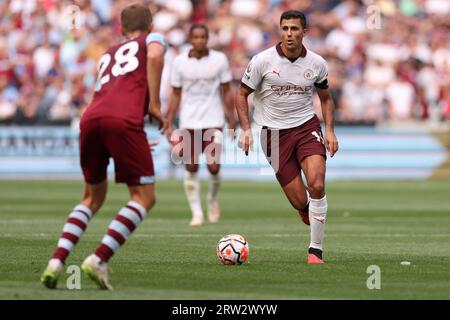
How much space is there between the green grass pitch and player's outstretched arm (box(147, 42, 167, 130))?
140 centimetres

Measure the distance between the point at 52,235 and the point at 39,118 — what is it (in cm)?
1349

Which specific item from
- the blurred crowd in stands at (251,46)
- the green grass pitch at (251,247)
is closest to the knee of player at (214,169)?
the green grass pitch at (251,247)

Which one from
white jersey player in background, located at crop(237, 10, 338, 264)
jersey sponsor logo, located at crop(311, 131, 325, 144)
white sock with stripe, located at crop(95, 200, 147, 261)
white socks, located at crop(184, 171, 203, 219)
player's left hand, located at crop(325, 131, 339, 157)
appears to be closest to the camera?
white sock with stripe, located at crop(95, 200, 147, 261)

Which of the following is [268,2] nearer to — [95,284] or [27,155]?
[27,155]

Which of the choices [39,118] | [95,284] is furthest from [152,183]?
[39,118]

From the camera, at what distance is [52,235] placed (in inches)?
A: 587

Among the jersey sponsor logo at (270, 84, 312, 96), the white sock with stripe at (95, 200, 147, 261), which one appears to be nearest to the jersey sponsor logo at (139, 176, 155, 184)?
the white sock with stripe at (95, 200, 147, 261)

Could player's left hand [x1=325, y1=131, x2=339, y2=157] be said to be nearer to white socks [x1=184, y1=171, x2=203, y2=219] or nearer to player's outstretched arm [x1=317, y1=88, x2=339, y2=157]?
player's outstretched arm [x1=317, y1=88, x2=339, y2=157]

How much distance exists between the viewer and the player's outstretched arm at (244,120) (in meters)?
11.8

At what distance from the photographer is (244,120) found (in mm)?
12172

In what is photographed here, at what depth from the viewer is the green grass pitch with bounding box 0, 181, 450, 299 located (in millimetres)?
9406

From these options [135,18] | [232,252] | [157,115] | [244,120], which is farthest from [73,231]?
[244,120]

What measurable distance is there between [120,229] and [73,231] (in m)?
0.48

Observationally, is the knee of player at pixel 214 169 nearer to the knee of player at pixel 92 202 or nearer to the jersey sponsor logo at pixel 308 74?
the jersey sponsor logo at pixel 308 74
